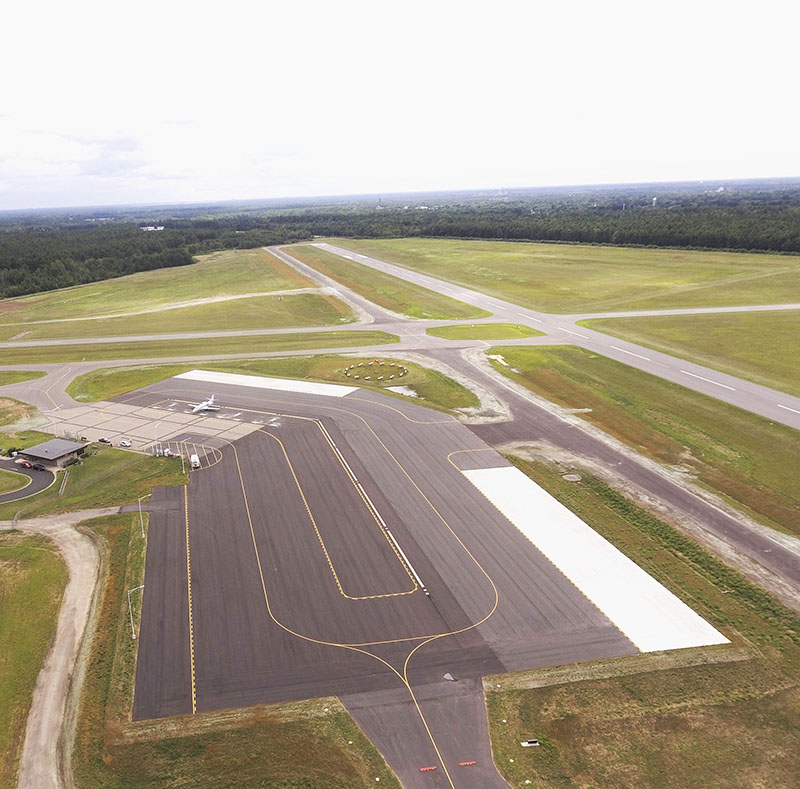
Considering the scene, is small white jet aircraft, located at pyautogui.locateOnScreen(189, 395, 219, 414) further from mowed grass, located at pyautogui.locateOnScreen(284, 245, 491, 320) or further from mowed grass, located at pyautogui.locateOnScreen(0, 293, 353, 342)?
mowed grass, located at pyautogui.locateOnScreen(284, 245, 491, 320)

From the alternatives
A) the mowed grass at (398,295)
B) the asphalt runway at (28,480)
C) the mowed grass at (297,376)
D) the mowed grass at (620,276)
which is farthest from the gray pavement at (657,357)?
the asphalt runway at (28,480)

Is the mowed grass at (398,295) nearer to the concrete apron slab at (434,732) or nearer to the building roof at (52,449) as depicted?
the building roof at (52,449)

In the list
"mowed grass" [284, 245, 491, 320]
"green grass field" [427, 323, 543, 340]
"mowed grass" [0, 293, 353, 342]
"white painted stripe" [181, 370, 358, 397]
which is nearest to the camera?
"white painted stripe" [181, 370, 358, 397]

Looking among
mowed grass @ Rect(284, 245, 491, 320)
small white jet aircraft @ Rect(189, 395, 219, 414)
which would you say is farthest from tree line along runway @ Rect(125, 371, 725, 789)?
mowed grass @ Rect(284, 245, 491, 320)

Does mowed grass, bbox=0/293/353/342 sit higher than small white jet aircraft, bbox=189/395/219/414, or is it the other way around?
mowed grass, bbox=0/293/353/342

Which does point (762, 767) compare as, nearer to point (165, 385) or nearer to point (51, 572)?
point (51, 572)

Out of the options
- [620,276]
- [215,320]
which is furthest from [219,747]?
[620,276]
